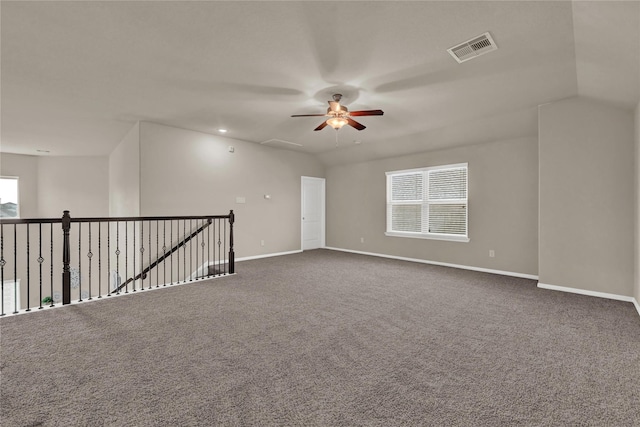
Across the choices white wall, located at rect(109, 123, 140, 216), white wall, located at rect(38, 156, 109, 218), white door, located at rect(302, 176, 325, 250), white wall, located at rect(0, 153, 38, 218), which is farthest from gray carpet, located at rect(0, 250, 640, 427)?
white wall, located at rect(0, 153, 38, 218)

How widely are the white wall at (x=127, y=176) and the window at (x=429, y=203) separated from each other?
5.41m

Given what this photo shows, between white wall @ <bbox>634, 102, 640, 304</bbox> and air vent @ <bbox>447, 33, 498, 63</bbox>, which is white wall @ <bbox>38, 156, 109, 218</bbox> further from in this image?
white wall @ <bbox>634, 102, 640, 304</bbox>

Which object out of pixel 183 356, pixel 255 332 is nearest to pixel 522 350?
pixel 255 332

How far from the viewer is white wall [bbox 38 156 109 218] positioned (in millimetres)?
8219

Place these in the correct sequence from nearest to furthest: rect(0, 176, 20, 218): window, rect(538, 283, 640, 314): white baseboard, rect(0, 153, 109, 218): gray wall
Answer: rect(538, 283, 640, 314): white baseboard < rect(0, 176, 20, 218): window < rect(0, 153, 109, 218): gray wall

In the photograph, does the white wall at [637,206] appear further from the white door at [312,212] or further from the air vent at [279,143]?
the white door at [312,212]

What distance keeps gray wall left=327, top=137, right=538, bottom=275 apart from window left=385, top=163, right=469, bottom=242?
15 cm

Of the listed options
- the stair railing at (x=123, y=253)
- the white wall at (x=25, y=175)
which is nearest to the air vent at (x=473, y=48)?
the stair railing at (x=123, y=253)

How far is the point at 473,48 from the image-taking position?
2734 mm

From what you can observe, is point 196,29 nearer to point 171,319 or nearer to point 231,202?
point 171,319

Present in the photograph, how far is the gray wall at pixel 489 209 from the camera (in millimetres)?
4926

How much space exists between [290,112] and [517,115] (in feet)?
11.9

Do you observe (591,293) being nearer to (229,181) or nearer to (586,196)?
(586,196)

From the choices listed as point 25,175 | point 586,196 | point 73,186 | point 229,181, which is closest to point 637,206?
point 586,196
